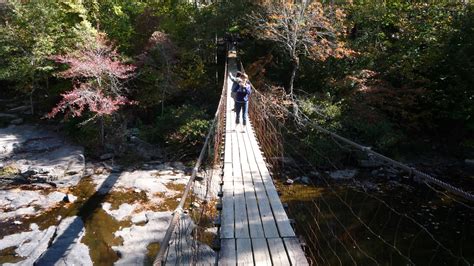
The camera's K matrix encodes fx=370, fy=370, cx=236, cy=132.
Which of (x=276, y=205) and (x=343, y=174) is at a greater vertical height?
(x=276, y=205)

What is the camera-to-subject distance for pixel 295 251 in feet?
7.95

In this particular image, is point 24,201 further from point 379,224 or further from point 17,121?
point 379,224

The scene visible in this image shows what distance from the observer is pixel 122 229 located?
547 centimetres

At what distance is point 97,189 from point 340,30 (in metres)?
6.55

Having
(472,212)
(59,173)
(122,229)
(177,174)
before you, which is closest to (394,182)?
(472,212)

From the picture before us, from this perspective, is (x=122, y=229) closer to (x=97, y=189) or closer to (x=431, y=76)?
(x=97, y=189)

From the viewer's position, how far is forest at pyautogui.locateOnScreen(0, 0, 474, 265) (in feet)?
27.0

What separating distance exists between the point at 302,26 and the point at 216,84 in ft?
10.8

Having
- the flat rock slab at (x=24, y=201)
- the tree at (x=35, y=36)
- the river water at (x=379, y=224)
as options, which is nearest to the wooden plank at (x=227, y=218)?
the river water at (x=379, y=224)

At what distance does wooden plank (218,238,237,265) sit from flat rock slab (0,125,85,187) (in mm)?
5465

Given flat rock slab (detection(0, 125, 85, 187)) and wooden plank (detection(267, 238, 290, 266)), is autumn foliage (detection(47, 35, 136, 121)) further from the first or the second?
wooden plank (detection(267, 238, 290, 266))

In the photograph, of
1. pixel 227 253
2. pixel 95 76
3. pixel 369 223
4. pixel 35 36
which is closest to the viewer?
pixel 227 253

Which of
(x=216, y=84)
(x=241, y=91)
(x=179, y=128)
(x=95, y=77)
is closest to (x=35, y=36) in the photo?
(x=95, y=77)

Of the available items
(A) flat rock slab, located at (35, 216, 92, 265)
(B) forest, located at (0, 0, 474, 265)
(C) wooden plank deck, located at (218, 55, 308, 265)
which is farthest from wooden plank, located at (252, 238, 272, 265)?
(B) forest, located at (0, 0, 474, 265)
